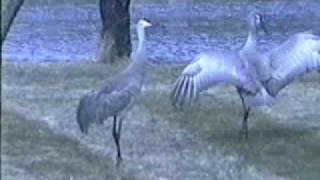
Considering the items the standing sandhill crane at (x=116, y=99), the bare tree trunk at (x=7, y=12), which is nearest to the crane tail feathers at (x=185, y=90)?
the standing sandhill crane at (x=116, y=99)

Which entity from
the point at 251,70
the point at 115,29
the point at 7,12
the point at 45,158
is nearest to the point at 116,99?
the point at 45,158

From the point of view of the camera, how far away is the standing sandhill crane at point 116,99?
30.8 feet

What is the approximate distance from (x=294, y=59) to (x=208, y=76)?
102cm

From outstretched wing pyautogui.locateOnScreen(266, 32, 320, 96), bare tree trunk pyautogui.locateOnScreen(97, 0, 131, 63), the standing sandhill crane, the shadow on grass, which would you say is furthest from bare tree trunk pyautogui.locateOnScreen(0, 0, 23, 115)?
bare tree trunk pyautogui.locateOnScreen(97, 0, 131, 63)

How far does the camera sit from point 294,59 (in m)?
10.9

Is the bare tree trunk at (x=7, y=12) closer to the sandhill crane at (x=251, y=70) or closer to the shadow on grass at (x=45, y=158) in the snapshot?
the shadow on grass at (x=45, y=158)

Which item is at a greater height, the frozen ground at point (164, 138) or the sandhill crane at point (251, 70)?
the sandhill crane at point (251, 70)

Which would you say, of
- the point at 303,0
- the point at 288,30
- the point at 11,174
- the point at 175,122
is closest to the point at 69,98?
the point at 175,122

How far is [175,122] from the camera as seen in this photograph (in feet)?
38.4

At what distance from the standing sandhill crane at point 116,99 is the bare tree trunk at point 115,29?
814 cm

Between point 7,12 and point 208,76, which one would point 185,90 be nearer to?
point 208,76

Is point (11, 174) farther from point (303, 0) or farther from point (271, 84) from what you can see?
point (303, 0)

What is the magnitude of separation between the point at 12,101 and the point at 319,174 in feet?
17.9

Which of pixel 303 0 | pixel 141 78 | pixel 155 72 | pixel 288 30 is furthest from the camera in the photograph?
pixel 303 0
